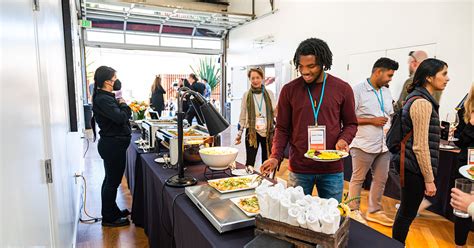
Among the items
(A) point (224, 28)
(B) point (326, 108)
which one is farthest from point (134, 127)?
(A) point (224, 28)

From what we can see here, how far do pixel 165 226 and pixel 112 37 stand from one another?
834 centimetres

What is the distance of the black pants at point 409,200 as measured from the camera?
1874 millimetres

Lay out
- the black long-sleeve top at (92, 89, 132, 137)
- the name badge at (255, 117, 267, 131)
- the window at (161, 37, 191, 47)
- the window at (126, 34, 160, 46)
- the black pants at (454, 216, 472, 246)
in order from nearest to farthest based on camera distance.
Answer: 1. the black pants at (454, 216, 472, 246)
2. the black long-sleeve top at (92, 89, 132, 137)
3. the name badge at (255, 117, 267, 131)
4. the window at (126, 34, 160, 46)
5. the window at (161, 37, 191, 47)

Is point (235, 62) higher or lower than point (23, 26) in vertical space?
higher

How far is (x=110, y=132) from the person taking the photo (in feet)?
8.54

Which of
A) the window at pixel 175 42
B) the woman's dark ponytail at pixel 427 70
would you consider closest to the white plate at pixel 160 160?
the woman's dark ponytail at pixel 427 70

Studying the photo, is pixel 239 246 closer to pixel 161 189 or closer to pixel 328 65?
pixel 161 189

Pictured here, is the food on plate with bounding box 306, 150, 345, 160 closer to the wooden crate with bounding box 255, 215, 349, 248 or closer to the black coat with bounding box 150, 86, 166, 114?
the wooden crate with bounding box 255, 215, 349, 248

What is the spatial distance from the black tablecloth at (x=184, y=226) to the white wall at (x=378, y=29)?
373 cm

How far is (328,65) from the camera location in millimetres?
1696

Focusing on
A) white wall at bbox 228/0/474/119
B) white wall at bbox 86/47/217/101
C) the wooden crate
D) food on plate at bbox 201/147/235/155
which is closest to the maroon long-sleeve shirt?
food on plate at bbox 201/147/235/155

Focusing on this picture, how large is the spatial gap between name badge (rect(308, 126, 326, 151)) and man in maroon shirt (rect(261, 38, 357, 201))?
3 cm

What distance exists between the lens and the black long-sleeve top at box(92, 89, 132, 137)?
249cm

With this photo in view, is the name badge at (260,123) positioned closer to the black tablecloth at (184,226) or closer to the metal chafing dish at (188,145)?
the metal chafing dish at (188,145)
